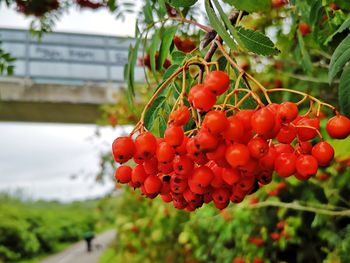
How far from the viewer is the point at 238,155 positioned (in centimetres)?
66

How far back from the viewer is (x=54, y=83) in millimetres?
7426

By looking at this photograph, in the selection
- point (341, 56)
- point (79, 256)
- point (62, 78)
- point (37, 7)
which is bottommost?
point (79, 256)

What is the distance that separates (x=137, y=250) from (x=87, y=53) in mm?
3847

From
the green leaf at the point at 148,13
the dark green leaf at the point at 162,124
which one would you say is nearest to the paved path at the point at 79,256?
the green leaf at the point at 148,13

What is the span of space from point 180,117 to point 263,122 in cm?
13

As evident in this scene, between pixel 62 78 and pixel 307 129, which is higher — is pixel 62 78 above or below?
below

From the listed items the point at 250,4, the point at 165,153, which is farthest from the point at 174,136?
the point at 250,4

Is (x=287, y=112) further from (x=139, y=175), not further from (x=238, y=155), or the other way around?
(x=139, y=175)

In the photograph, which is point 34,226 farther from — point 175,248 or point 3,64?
point 3,64

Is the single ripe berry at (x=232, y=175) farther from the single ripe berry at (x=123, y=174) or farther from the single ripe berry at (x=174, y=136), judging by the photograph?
the single ripe berry at (x=123, y=174)

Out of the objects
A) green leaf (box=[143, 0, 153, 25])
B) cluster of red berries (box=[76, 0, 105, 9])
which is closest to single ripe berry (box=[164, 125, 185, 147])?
green leaf (box=[143, 0, 153, 25])

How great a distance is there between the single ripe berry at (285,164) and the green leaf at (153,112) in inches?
10.0

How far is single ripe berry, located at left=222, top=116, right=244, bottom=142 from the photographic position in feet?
2.19

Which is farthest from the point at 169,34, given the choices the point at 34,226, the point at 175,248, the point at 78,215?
the point at 78,215
